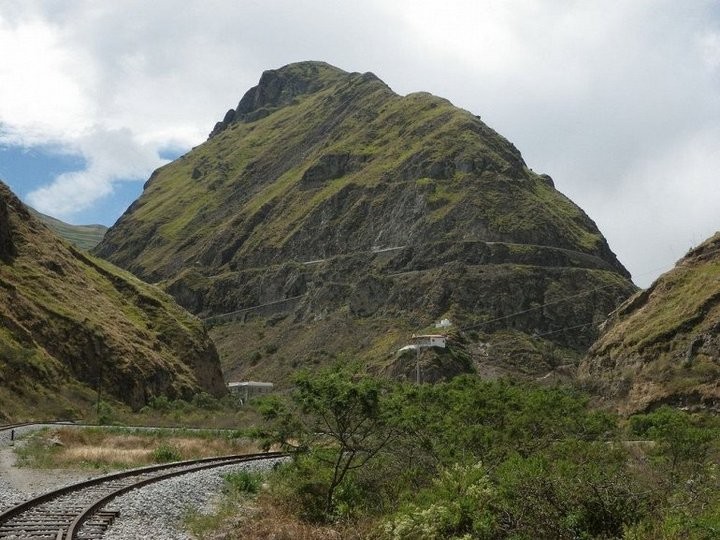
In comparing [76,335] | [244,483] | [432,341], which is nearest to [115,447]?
[244,483]

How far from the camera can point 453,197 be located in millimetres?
134000

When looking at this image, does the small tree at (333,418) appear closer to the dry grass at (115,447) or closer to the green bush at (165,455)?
the dry grass at (115,447)

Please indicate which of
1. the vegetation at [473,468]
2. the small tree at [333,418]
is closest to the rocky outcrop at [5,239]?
the vegetation at [473,468]

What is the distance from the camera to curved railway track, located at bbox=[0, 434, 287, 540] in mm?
12359

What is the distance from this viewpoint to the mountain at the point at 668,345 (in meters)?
52.4

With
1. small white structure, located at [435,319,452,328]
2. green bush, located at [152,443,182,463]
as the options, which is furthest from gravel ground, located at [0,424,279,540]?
small white structure, located at [435,319,452,328]

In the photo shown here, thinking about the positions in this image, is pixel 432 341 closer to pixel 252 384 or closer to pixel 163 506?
pixel 252 384

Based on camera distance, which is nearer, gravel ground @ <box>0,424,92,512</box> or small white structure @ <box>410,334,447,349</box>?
gravel ground @ <box>0,424,92,512</box>

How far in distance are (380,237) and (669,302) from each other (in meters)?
76.3

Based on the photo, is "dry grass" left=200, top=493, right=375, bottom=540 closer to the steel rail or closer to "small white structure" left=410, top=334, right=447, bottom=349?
the steel rail

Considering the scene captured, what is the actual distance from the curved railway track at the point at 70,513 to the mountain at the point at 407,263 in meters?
67.4

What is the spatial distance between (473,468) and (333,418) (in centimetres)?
428

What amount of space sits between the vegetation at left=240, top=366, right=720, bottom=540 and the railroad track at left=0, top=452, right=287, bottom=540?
3320 millimetres

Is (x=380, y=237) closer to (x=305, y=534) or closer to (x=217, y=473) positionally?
(x=217, y=473)
